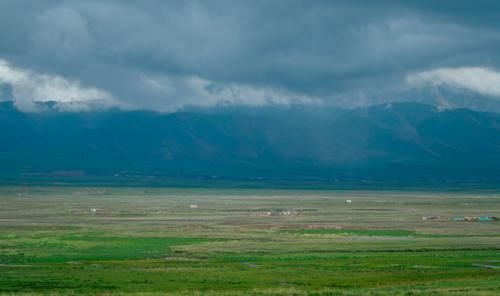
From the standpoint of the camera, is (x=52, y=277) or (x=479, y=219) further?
(x=479, y=219)

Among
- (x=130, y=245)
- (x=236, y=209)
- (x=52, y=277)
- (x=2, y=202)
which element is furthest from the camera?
(x=2, y=202)

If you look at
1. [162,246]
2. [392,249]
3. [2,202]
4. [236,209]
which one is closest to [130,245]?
[162,246]

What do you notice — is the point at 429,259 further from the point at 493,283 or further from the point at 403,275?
the point at 493,283

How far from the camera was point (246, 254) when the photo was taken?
223ft

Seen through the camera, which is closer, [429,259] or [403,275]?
[403,275]

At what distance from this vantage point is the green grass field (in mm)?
49375

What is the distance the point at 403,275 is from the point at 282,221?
53.4 meters

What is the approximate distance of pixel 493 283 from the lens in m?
48.9

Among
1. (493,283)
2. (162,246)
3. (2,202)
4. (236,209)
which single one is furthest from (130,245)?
(2,202)

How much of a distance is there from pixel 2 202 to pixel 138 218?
1971 inches

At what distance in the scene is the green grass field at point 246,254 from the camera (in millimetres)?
Result: 49375

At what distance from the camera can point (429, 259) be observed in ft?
209

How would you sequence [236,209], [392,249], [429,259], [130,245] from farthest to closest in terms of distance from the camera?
[236,209]
[130,245]
[392,249]
[429,259]

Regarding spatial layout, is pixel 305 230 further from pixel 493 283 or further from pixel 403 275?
pixel 493 283
